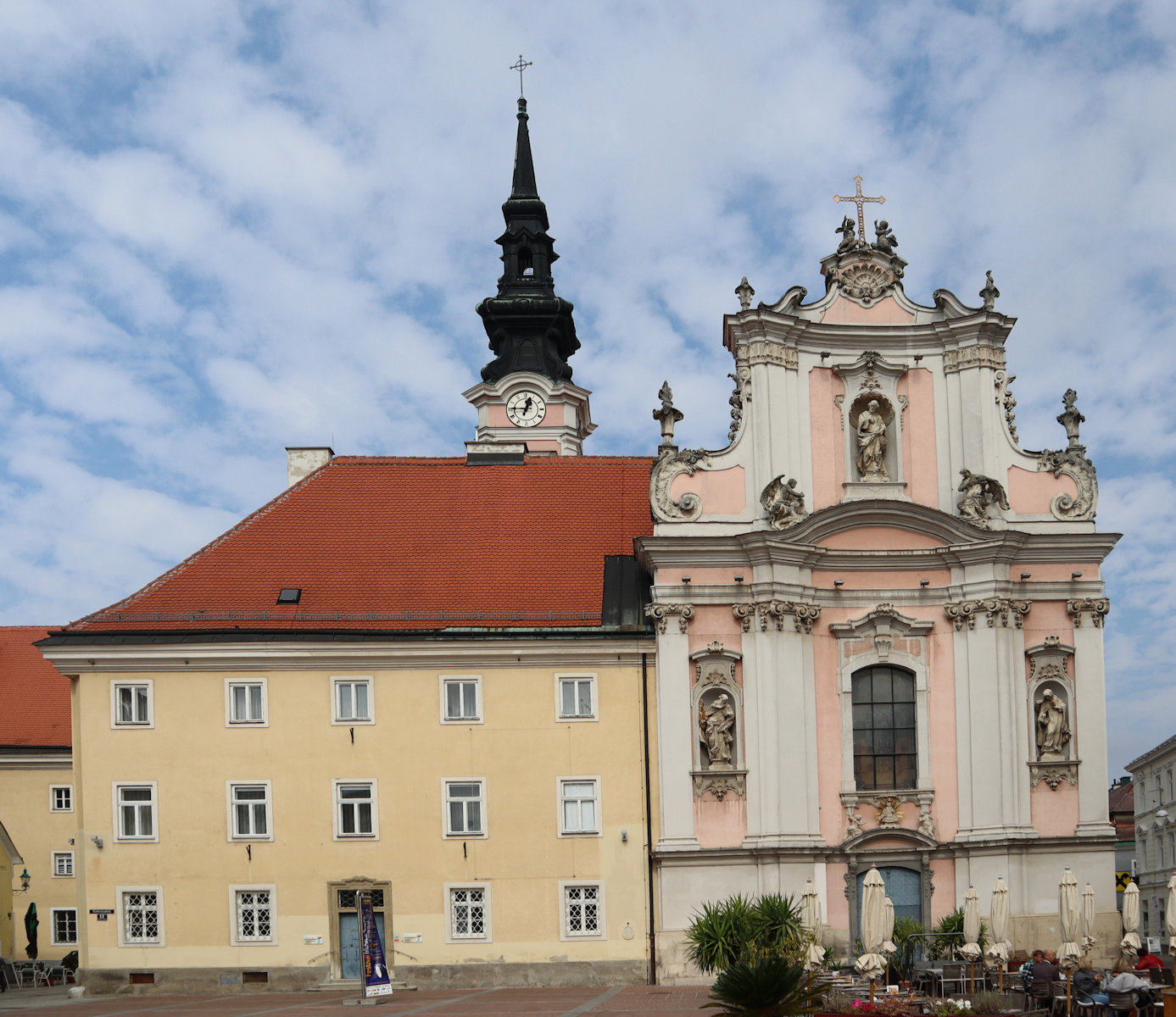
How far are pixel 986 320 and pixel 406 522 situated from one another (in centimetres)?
1432

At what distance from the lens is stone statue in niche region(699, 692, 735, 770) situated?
3123 cm

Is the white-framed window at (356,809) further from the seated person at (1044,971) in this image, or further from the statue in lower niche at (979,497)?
the statue in lower niche at (979,497)

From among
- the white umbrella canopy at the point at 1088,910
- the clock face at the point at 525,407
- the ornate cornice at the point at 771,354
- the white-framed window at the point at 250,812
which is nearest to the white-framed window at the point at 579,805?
the white-framed window at the point at 250,812

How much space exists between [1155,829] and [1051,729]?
129 feet

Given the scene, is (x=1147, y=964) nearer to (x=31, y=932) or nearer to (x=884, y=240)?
(x=884, y=240)

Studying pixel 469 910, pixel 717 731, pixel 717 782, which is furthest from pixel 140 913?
pixel 717 731

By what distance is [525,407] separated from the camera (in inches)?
Result: 2288

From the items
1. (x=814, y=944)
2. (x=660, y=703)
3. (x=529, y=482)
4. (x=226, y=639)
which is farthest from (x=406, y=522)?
(x=814, y=944)

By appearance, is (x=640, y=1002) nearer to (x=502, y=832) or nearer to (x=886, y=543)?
(x=502, y=832)

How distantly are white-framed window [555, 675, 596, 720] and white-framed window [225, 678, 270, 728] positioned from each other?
20.7 feet

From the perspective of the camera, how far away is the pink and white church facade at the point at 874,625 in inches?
1222

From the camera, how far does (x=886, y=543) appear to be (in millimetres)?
32625

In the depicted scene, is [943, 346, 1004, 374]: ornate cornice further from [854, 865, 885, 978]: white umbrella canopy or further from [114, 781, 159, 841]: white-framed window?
[114, 781, 159, 841]: white-framed window

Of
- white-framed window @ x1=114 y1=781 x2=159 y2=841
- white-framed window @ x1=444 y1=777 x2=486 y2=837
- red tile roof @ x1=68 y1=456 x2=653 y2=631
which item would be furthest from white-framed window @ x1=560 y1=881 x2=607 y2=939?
white-framed window @ x1=114 y1=781 x2=159 y2=841
